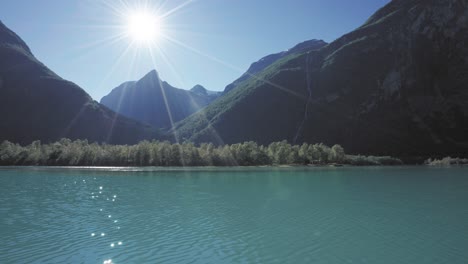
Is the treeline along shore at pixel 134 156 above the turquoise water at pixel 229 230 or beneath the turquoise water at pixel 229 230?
above

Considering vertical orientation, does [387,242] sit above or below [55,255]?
below

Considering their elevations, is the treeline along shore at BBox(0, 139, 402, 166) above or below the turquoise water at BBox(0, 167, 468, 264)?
above

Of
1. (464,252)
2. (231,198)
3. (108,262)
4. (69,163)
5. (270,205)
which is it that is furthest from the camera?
(69,163)

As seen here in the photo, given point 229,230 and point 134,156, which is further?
point 134,156

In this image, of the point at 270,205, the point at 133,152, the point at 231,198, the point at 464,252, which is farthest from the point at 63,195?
the point at 133,152

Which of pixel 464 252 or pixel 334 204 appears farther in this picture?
pixel 334 204

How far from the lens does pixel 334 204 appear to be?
50.6 metres

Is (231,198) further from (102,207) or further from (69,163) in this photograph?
(69,163)

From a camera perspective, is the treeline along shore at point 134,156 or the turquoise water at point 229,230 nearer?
the turquoise water at point 229,230

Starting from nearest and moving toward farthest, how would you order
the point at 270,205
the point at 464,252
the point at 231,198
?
the point at 464,252 → the point at 270,205 → the point at 231,198

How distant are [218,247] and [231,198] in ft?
99.3

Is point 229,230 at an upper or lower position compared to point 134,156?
lower

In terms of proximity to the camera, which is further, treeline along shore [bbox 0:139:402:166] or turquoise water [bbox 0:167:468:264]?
treeline along shore [bbox 0:139:402:166]

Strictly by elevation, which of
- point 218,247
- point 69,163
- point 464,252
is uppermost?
point 69,163
